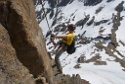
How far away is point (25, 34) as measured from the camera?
20078mm

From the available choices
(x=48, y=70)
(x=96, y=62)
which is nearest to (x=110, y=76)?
(x=96, y=62)

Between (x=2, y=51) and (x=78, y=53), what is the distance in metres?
167

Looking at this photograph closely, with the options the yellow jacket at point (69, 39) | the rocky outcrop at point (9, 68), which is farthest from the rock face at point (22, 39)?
the yellow jacket at point (69, 39)

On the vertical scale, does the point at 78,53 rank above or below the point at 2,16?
above

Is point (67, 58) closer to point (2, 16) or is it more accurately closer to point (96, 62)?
point (96, 62)

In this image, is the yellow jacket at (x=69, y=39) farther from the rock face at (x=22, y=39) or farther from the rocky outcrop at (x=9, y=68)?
the rocky outcrop at (x=9, y=68)

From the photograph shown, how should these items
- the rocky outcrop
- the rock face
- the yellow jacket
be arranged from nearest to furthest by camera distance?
the rocky outcrop, the rock face, the yellow jacket

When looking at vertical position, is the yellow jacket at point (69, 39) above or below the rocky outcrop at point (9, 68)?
above

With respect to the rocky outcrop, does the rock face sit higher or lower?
higher

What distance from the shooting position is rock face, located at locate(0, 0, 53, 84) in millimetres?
17797

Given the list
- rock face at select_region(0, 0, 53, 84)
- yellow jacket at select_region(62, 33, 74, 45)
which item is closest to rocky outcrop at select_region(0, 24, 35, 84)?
rock face at select_region(0, 0, 53, 84)

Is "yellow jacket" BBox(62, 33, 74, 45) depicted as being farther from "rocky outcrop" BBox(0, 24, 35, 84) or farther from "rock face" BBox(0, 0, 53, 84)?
"rocky outcrop" BBox(0, 24, 35, 84)

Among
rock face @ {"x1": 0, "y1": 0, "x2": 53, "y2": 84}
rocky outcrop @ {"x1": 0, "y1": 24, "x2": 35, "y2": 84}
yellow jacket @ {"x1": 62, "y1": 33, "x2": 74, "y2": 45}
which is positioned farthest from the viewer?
yellow jacket @ {"x1": 62, "y1": 33, "x2": 74, "y2": 45}

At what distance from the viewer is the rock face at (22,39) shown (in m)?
17.8
